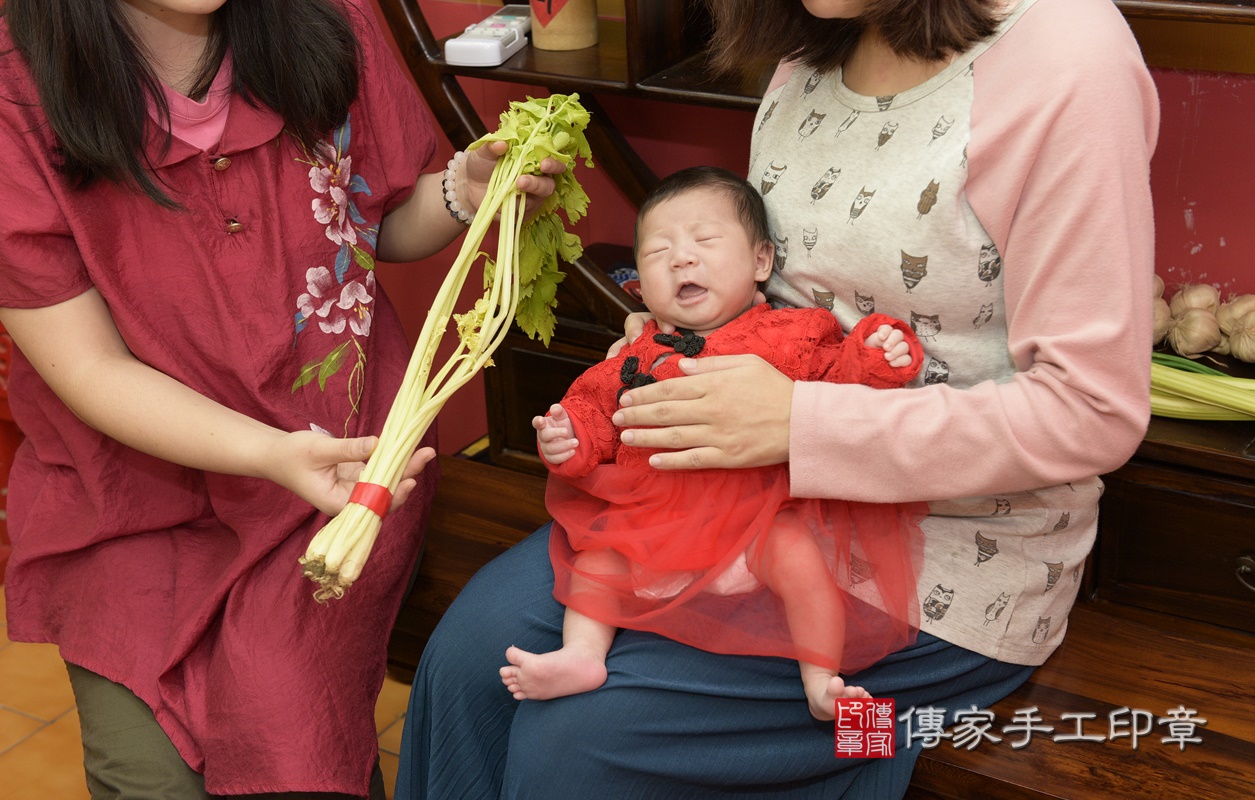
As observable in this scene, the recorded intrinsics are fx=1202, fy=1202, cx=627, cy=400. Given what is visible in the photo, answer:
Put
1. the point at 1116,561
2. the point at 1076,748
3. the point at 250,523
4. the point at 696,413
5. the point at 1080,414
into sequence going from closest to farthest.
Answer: the point at 1080,414
the point at 696,413
the point at 1076,748
the point at 250,523
the point at 1116,561

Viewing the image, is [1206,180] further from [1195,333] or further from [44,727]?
[44,727]

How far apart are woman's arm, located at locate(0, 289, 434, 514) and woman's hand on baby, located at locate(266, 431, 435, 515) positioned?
0.10 feet

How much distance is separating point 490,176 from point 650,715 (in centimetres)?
77

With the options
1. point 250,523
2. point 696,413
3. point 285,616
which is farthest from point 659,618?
point 250,523

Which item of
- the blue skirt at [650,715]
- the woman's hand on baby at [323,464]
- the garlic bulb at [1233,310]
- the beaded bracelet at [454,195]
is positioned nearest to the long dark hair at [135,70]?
the beaded bracelet at [454,195]

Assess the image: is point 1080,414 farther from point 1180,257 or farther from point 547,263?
point 1180,257

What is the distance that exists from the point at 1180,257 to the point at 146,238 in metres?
1.66

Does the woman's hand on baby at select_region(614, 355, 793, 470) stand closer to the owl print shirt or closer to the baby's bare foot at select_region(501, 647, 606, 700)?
the owl print shirt

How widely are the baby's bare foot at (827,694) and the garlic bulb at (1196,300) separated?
1013mm

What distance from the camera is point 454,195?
1.77 metres

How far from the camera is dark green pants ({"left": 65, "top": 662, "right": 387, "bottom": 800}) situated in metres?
1.53

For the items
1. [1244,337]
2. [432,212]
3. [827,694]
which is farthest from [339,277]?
[1244,337]

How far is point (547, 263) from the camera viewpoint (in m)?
1.75

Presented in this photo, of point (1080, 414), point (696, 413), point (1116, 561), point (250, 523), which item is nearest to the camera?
point (1080, 414)
